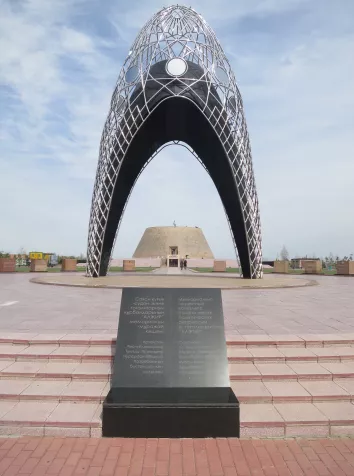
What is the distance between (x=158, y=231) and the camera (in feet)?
395

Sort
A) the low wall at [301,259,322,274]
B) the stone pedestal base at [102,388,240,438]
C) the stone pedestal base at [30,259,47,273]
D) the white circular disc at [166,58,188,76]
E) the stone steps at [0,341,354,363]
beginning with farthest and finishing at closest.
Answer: the stone pedestal base at [30,259,47,273]
the low wall at [301,259,322,274]
the white circular disc at [166,58,188,76]
the stone steps at [0,341,354,363]
the stone pedestal base at [102,388,240,438]

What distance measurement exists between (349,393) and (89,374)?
4389 mm

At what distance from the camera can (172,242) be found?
11606 centimetres

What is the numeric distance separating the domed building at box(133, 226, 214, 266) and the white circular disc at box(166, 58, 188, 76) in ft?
283

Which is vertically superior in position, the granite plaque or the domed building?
the domed building

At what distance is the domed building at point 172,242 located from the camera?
116 meters

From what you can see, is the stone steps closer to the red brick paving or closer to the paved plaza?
the paved plaza

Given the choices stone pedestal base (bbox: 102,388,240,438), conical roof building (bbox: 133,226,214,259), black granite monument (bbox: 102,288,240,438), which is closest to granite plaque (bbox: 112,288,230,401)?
black granite monument (bbox: 102,288,240,438)

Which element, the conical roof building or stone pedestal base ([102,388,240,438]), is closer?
stone pedestal base ([102,388,240,438])

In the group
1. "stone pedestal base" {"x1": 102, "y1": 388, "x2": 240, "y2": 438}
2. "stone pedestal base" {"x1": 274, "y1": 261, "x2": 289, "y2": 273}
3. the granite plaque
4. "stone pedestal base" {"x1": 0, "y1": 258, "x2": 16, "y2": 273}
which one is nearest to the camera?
"stone pedestal base" {"x1": 102, "y1": 388, "x2": 240, "y2": 438}

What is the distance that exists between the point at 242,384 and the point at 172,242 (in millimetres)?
110161

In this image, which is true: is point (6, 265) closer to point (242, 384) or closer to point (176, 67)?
point (176, 67)

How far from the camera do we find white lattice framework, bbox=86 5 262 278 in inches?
1134

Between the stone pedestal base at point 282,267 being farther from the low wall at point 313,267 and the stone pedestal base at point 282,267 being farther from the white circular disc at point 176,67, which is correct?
the white circular disc at point 176,67
